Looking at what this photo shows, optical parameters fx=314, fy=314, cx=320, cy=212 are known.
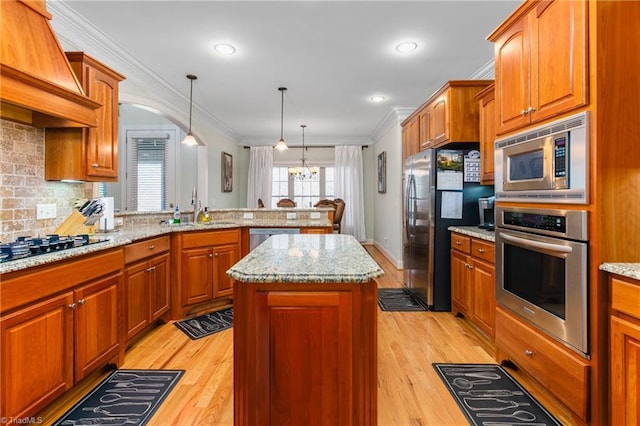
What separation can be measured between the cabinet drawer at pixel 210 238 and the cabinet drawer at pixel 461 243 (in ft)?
7.62

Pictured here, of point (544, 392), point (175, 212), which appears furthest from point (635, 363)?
point (175, 212)

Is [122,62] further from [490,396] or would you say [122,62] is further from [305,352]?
[490,396]

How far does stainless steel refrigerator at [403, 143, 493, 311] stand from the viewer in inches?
128

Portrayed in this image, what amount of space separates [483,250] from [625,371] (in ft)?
4.22

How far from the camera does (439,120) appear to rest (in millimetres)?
3375

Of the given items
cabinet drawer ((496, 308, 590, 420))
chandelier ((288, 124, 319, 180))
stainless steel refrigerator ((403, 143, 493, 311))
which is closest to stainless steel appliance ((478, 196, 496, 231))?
stainless steel refrigerator ((403, 143, 493, 311))

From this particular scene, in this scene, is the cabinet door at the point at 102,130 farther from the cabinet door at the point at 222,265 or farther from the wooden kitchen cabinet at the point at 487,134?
the wooden kitchen cabinet at the point at 487,134

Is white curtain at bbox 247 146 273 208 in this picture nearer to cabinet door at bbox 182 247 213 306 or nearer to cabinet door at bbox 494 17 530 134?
cabinet door at bbox 182 247 213 306

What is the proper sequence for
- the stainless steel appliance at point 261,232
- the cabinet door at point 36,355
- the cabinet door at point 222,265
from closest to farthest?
1. the cabinet door at point 36,355
2. the cabinet door at point 222,265
3. the stainless steel appliance at point 261,232

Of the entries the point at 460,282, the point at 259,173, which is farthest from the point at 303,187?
the point at 460,282

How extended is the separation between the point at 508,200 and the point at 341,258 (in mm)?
1320

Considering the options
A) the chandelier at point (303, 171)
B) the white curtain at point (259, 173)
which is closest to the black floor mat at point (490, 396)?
the chandelier at point (303, 171)

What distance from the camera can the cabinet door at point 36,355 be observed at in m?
1.44

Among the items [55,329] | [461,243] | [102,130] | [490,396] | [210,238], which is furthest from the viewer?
[210,238]
